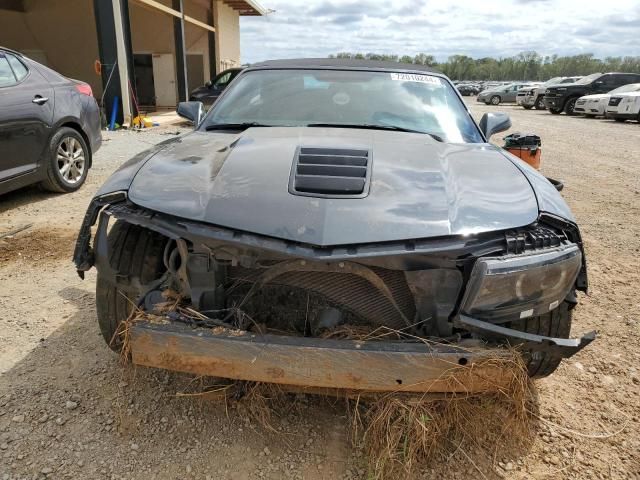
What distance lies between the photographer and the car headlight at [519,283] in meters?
1.80

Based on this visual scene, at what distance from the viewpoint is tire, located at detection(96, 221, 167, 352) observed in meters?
2.20

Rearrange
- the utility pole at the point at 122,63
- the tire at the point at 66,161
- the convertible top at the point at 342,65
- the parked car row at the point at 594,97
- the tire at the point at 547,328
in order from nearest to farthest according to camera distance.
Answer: the tire at the point at 547,328
the convertible top at the point at 342,65
the tire at the point at 66,161
the utility pole at the point at 122,63
the parked car row at the point at 594,97

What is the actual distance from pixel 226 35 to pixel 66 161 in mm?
19745

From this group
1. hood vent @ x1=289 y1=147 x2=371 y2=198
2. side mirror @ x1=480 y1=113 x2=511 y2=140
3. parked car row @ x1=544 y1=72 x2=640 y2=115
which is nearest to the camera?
Answer: hood vent @ x1=289 y1=147 x2=371 y2=198

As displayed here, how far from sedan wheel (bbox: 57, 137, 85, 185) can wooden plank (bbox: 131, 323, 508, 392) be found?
4.54 m

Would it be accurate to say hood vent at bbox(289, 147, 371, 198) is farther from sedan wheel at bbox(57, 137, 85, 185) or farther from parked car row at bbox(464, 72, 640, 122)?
parked car row at bbox(464, 72, 640, 122)

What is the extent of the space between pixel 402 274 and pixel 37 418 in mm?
1731

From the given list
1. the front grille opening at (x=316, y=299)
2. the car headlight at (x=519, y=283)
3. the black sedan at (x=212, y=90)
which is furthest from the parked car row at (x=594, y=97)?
the front grille opening at (x=316, y=299)

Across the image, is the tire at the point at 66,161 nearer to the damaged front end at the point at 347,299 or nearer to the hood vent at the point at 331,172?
the damaged front end at the point at 347,299

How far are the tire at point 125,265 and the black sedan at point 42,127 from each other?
3.25 meters

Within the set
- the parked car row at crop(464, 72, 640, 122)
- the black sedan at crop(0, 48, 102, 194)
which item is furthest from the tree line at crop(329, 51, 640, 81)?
the black sedan at crop(0, 48, 102, 194)

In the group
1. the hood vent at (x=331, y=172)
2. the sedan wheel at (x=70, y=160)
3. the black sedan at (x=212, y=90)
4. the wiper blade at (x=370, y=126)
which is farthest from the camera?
the black sedan at (x=212, y=90)

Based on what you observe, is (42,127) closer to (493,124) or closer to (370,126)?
(370,126)

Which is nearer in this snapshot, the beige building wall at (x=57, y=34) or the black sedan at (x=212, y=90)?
the black sedan at (x=212, y=90)
